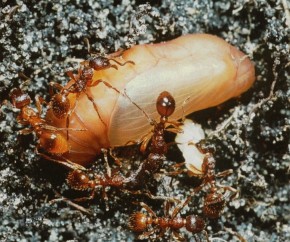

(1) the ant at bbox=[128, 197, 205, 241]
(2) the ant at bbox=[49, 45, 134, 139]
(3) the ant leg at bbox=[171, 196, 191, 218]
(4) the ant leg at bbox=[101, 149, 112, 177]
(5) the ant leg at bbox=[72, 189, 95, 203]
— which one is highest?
(2) the ant at bbox=[49, 45, 134, 139]

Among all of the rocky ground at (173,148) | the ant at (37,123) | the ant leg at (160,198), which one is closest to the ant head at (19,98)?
the ant at (37,123)

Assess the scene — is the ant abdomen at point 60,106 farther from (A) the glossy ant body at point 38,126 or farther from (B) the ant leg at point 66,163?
(B) the ant leg at point 66,163

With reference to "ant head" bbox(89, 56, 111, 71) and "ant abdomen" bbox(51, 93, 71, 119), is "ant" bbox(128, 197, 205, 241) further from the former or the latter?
"ant head" bbox(89, 56, 111, 71)

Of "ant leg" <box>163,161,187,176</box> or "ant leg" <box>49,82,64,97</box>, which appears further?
"ant leg" <box>163,161,187,176</box>

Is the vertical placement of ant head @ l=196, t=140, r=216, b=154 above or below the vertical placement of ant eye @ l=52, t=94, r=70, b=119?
below

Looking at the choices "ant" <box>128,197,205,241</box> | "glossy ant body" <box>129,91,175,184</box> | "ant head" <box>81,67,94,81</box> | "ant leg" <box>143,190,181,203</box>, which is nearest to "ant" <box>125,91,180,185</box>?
"glossy ant body" <box>129,91,175,184</box>

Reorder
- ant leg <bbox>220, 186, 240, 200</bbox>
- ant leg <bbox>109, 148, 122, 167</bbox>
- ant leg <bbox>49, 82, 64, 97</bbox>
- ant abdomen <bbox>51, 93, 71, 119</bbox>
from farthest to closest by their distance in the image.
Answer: ant leg <bbox>220, 186, 240, 200</bbox>
ant leg <bbox>109, 148, 122, 167</bbox>
ant leg <bbox>49, 82, 64, 97</bbox>
ant abdomen <bbox>51, 93, 71, 119</bbox>

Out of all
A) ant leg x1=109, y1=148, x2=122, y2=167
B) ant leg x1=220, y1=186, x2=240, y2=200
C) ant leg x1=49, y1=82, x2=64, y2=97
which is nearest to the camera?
ant leg x1=49, y1=82, x2=64, y2=97

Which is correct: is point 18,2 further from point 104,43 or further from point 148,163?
point 148,163
